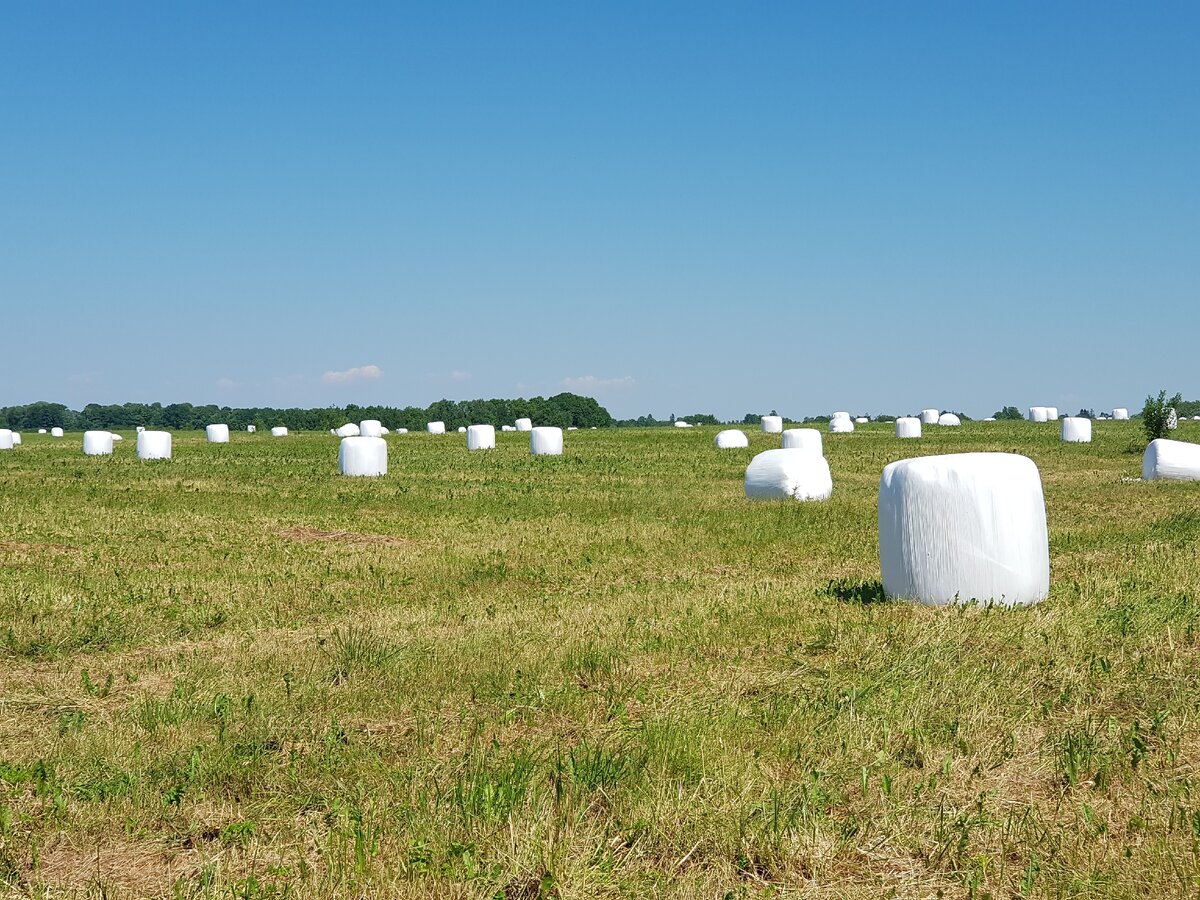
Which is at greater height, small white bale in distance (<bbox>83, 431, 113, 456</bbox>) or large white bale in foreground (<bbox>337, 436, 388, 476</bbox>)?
small white bale in distance (<bbox>83, 431, 113, 456</bbox>)

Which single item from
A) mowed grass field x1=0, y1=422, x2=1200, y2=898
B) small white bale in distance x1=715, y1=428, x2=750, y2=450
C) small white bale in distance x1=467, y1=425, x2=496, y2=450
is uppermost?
small white bale in distance x1=467, y1=425, x2=496, y2=450

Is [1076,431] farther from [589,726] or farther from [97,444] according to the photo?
[589,726]

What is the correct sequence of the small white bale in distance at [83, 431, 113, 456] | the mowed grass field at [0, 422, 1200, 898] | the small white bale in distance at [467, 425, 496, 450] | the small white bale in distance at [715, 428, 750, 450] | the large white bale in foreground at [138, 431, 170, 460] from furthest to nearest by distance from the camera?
the small white bale in distance at [715, 428, 750, 450] → the small white bale in distance at [467, 425, 496, 450] → the small white bale in distance at [83, 431, 113, 456] → the large white bale in foreground at [138, 431, 170, 460] → the mowed grass field at [0, 422, 1200, 898]

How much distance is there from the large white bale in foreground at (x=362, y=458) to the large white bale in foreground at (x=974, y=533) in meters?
20.4

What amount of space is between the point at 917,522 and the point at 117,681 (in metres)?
6.87

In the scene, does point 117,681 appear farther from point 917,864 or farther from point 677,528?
point 677,528

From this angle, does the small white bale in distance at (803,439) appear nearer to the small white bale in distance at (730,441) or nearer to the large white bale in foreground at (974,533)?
the small white bale in distance at (730,441)

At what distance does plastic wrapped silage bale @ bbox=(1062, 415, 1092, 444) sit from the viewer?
4156 centimetres

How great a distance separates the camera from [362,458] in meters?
28.4

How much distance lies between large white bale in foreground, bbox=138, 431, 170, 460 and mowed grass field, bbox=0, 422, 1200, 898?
2150 cm

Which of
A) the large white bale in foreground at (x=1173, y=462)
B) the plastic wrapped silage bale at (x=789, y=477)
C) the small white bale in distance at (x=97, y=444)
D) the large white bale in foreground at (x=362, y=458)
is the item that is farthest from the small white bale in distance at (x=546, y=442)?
the large white bale in foreground at (x=1173, y=462)

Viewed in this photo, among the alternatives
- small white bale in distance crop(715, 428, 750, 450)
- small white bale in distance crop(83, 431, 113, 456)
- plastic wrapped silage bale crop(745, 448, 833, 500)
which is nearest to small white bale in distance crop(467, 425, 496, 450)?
small white bale in distance crop(715, 428, 750, 450)

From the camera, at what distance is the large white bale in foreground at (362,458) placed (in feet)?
93.2

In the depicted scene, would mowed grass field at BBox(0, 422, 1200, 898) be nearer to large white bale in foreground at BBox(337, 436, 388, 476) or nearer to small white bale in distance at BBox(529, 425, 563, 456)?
large white bale in foreground at BBox(337, 436, 388, 476)
